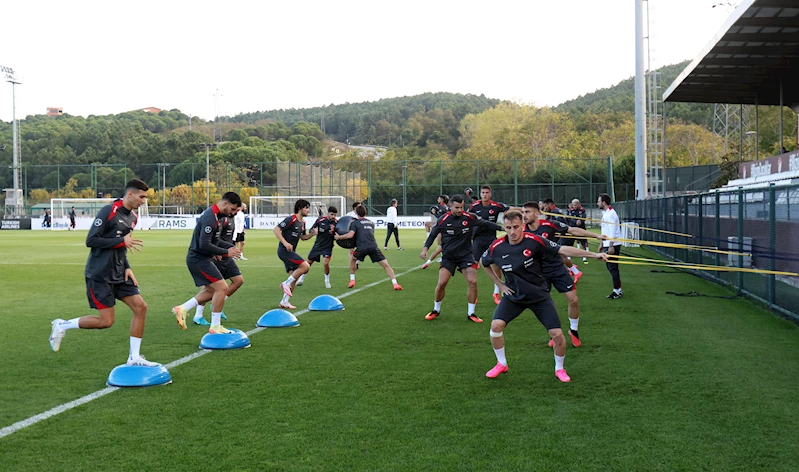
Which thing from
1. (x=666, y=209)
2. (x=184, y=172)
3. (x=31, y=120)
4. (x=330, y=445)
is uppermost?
(x=31, y=120)

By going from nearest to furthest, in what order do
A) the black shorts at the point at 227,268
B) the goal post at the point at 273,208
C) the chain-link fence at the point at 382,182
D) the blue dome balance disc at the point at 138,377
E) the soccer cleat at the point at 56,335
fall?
1. the blue dome balance disc at the point at 138,377
2. the soccer cleat at the point at 56,335
3. the black shorts at the point at 227,268
4. the goal post at the point at 273,208
5. the chain-link fence at the point at 382,182

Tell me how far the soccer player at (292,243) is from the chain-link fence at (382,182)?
47.8 m

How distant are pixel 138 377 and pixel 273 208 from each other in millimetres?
52824

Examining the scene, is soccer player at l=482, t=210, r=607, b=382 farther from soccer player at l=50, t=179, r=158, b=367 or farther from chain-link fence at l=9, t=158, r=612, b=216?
chain-link fence at l=9, t=158, r=612, b=216

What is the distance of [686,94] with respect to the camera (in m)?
35.2

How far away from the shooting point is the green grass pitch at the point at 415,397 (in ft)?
16.9

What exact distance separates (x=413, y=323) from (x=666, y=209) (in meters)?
14.9

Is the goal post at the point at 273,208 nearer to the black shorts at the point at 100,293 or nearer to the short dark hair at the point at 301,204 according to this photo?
the short dark hair at the point at 301,204

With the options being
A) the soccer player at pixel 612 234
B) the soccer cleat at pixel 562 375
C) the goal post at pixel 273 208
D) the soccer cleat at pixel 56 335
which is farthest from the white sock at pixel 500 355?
the goal post at pixel 273 208

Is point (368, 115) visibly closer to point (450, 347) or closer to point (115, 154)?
point (115, 154)

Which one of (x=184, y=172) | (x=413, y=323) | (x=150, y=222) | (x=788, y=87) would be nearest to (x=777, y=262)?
(x=413, y=323)

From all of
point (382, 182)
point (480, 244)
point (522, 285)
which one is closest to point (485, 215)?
point (480, 244)

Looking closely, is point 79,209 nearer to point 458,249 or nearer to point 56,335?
point 458,249

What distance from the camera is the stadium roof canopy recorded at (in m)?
21.4
